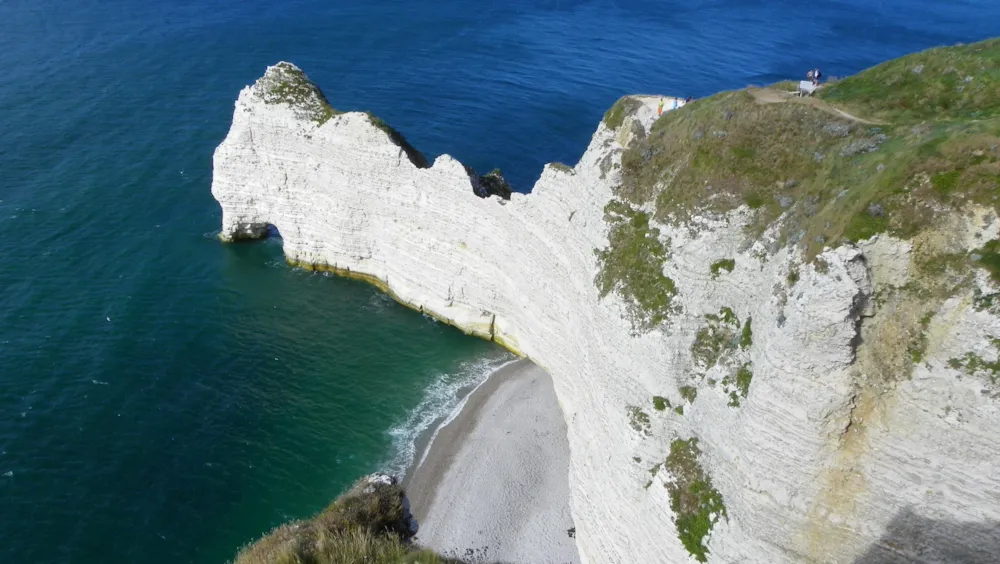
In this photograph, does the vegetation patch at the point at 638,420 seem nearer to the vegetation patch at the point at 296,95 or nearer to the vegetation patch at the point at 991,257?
the vegetation patch at the point at 991,257

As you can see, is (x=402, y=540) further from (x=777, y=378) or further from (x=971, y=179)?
(x=971, y=179)

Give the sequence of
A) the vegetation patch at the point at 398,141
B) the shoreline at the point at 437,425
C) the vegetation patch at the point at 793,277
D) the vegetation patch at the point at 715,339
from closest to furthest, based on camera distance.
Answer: the vegetation patch at the point at 793,277
the vegetation patch at the point at 715,339
the shoreline at the point at 437,425
the vegetation patch at the point at 398,141

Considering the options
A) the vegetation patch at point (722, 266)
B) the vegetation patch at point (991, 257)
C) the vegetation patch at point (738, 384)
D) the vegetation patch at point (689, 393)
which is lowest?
the vegetation patch at point (689, 393)

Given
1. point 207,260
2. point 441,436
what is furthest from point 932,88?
point 207,260

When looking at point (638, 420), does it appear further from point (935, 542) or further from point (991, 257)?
point (991, 257)

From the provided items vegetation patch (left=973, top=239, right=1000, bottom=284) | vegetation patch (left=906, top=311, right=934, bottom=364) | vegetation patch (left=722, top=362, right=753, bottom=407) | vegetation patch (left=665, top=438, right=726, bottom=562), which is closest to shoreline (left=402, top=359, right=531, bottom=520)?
vegetation patch (left=665, top=438, right=726, bottom=562)

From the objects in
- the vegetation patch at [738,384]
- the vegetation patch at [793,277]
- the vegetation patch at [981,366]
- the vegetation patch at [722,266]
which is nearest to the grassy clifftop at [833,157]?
the vegetation patch at [793,277]
